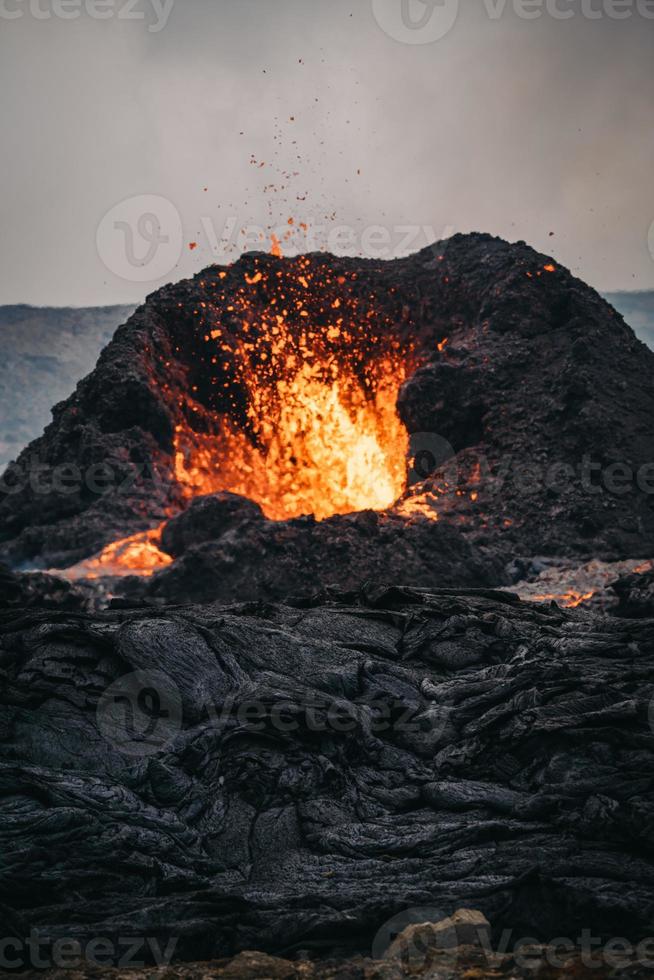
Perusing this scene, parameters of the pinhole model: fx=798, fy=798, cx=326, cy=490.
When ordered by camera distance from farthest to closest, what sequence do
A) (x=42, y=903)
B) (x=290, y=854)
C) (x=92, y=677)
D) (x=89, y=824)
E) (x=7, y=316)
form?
(x=7, y=316) < (x=92, y=677) < (x=290, y=854) < (x=89, y=824) < (x=42, y=903)

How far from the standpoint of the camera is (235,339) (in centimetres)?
3152

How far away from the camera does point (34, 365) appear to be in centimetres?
11656

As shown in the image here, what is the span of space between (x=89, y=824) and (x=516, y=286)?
88.7ft

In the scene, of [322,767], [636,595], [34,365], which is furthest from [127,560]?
[34,365]

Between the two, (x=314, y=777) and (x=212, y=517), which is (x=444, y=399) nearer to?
(x=212, y=517)

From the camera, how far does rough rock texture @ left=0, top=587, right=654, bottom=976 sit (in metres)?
5.17

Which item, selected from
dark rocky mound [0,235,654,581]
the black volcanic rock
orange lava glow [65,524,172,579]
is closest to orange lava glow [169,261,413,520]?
dark rocky mound [0,235,654,581]

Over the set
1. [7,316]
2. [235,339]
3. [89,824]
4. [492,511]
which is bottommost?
[89,824]

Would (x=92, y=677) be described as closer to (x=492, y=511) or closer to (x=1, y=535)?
(x=492, y=511)

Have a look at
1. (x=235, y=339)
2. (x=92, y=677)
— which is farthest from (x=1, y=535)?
(x=92, y=677)

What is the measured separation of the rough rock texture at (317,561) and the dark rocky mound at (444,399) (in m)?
2.76

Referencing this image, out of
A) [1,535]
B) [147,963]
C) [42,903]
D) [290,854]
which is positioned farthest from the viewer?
[1,535]

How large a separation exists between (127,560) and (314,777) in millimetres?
17719

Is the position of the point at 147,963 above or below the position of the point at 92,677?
below
